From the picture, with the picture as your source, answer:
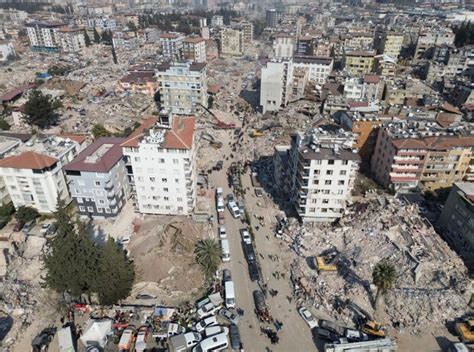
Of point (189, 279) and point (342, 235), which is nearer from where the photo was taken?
point (189, 279)

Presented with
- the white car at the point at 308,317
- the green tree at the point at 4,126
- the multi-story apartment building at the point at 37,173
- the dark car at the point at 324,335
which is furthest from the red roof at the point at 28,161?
the dark car at the point at 324,335

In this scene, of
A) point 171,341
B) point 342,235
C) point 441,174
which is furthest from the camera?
point 441,174

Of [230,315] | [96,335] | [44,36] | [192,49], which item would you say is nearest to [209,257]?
[230,315]

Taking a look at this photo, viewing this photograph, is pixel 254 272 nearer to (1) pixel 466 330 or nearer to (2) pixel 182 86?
(1) pixel 466 330

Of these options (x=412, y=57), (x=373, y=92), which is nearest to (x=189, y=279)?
(x=373, y=92)

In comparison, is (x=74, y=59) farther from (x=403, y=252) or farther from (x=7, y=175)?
(x=403, y=252)

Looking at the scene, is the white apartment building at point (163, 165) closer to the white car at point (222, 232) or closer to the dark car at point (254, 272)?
the white car at point (222, 232)

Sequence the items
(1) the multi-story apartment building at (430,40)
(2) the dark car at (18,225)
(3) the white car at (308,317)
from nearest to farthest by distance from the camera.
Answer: (3) the white car at (308,317)
(2) the dark car at (18,225)
(1) the multi-story apartment building at (430,40)
